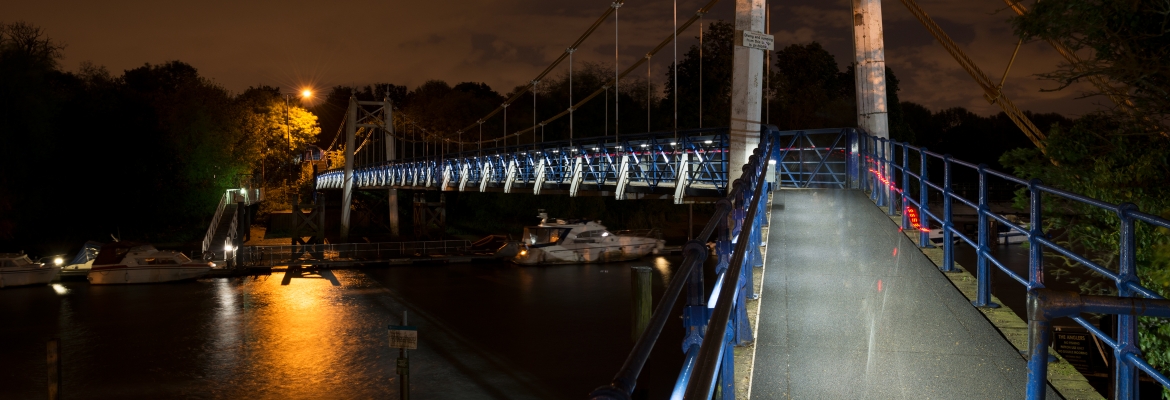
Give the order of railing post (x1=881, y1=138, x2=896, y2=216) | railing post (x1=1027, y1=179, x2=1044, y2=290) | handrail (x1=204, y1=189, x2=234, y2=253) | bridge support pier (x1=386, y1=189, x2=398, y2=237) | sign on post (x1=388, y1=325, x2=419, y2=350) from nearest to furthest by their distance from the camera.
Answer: railing post (x1=1027, y1=179, x2=1044, y2=290) < railing post (x1=881, y1=138, x2=896, y2=216) < sign on post (x1=388, y1=325, x2=419, y2=350) < handrail (x1=204, y1=189, x2=234, y2=253) < bridge support pier (x1=386, y1=189, x2=398, y2=237)

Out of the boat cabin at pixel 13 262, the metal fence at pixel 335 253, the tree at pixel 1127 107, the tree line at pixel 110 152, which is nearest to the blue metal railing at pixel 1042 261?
the tree at pixel 1127 107

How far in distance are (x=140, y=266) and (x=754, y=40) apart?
89.0ft

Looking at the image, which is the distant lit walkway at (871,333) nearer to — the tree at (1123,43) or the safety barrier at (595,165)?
the tree at (1123,43)

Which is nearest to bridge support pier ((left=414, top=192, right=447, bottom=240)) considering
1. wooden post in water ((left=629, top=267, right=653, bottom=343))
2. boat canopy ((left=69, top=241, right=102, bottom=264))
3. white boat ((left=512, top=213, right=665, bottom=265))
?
white boat ((left=512, top=213, right=665, bottom=265))

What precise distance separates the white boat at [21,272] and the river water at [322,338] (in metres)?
0.47

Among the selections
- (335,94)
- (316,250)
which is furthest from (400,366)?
(335,94)

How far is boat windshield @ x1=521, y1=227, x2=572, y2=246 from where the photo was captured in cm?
3928

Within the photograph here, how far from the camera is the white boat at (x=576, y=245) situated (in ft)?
125

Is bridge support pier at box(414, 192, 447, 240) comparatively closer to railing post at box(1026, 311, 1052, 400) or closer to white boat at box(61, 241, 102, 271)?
white boat at box(61, 241, 102, 271)

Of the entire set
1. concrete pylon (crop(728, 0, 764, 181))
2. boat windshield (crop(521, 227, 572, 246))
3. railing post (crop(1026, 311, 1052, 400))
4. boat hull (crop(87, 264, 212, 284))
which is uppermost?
concrete pylon (crop(728, 0, 764, 181))

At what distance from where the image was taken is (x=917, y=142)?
64.8 metres

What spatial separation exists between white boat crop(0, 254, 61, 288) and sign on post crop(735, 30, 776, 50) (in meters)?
28.7

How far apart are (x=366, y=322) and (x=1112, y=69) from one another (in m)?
19.5

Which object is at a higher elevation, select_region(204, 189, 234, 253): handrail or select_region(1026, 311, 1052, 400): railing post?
select_region(1026, 311, 1052, 400): railing post
